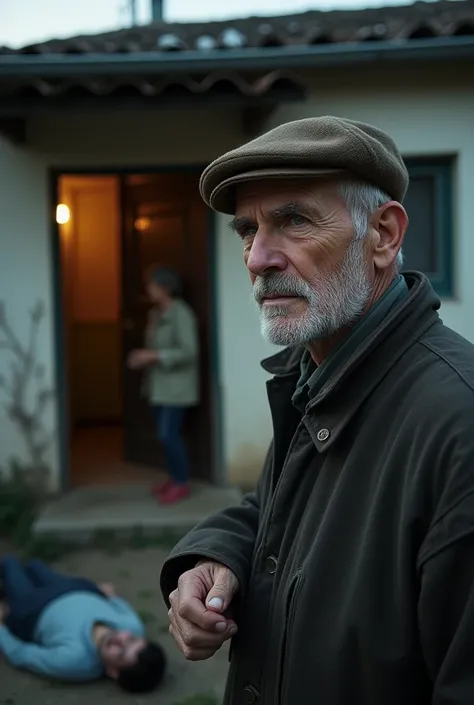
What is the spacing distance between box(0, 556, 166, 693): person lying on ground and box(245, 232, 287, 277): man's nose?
2602 millimetres

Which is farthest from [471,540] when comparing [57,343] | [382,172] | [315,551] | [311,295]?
[57,343]

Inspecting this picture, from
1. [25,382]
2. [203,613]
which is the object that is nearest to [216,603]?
[203,613]

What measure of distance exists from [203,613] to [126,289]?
5506mm

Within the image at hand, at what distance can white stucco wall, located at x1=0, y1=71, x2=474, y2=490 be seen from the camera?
5.52 metres

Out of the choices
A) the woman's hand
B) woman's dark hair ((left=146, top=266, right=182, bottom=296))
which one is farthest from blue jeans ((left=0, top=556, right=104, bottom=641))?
woman's dark hair ((left=146, top=266, right=182, bottom=296))

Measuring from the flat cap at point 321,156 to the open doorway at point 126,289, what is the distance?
4362mm

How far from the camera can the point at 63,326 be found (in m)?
Result: 5.86

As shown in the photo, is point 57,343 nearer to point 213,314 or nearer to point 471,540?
point 213,314

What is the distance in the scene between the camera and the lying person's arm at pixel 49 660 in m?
3.56

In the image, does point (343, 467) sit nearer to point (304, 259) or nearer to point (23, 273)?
point (304, 259)

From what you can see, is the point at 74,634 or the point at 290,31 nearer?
the point at 74,634

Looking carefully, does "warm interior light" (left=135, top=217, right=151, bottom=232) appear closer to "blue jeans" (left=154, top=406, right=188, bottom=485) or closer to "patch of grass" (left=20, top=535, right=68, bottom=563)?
"blue jeans" (left=154, top=406, right=188, bottom=485)

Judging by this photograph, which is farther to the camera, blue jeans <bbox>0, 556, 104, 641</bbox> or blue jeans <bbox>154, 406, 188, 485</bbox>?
blue jeans <bbox>154, 406, 188, 485</bbox>

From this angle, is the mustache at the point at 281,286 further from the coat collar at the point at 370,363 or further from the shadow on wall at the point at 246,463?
the shadow on wall at the point at 246,463
